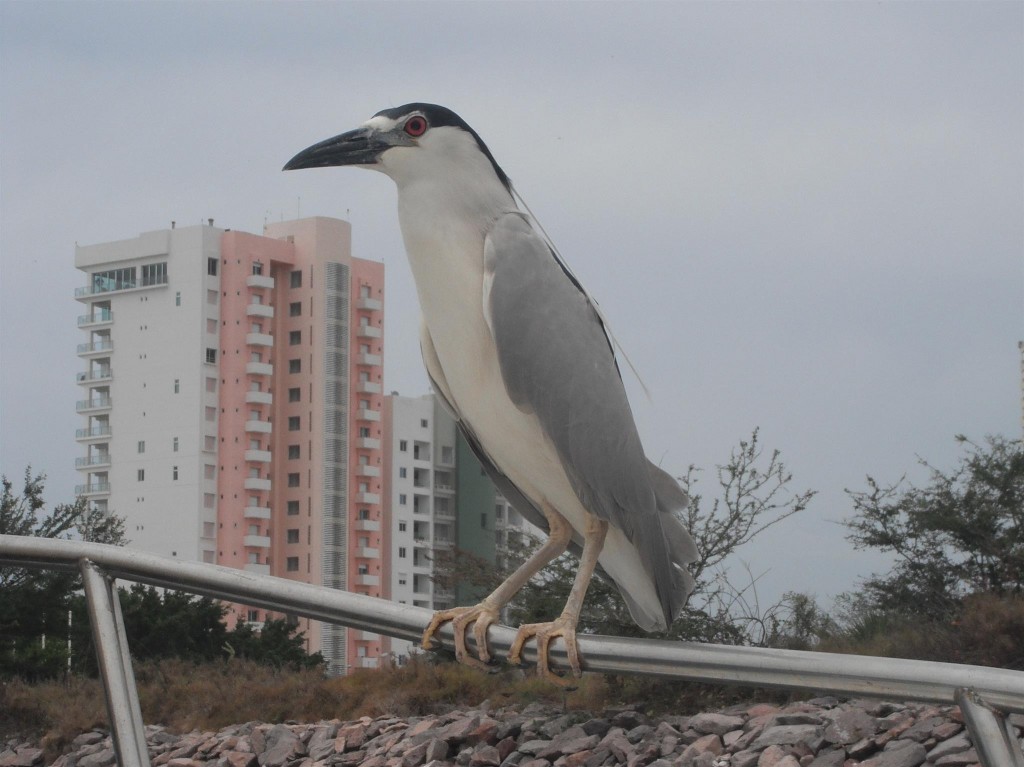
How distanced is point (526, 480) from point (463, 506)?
149ft

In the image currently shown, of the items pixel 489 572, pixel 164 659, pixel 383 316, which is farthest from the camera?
pixel 383 316

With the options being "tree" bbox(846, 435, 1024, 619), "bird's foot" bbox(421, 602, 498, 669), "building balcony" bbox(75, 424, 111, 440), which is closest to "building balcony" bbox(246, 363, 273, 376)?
"building balcony" bbox(75, 424, 111, 440)

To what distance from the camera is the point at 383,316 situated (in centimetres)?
4622

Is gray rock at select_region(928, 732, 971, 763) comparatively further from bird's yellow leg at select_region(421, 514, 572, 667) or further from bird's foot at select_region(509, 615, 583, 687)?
bird's foot at select_region(509, 615, 583, 687)

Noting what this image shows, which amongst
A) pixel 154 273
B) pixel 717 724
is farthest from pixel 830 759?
pixel 154 273

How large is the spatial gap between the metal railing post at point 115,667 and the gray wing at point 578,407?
897mm

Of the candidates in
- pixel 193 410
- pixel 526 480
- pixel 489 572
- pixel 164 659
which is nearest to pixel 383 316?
pixel 193 410

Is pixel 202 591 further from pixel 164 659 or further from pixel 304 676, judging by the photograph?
pixel 304 676

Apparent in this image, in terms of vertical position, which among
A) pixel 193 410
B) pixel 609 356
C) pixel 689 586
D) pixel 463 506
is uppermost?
pixel 193 410

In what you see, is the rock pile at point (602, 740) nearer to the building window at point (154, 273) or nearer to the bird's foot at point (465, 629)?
the bird's foot at point (465, 629)

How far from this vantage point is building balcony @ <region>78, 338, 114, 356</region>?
44.8 m

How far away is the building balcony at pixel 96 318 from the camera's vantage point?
44938 millimetres

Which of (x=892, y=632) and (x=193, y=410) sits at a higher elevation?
(x=193, y=410)

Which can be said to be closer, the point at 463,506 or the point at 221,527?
the point at 221,527
